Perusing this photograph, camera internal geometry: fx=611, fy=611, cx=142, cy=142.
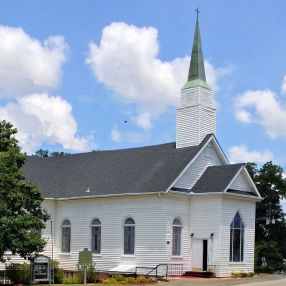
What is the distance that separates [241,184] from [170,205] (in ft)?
16.6

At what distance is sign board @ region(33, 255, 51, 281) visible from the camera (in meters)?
28.9

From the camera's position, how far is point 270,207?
56.2 m

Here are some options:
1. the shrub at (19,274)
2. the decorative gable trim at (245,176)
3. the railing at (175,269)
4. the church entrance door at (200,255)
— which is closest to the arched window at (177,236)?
the railing at (175,269)

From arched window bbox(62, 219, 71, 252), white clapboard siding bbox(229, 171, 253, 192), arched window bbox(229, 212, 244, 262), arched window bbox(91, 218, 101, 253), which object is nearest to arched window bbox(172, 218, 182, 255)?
arched window bbox(229, 212, 244, 262)

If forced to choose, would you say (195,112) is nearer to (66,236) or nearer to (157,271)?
(157,271)

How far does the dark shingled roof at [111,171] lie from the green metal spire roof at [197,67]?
13.2 ft

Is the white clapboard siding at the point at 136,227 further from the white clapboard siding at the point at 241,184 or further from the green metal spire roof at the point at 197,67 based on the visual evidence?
the green metal spire roof at the point at 197,67

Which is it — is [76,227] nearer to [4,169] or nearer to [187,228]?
[187,228]

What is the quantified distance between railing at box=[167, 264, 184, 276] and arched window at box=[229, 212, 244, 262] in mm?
3057

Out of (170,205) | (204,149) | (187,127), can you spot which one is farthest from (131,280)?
(187,127)

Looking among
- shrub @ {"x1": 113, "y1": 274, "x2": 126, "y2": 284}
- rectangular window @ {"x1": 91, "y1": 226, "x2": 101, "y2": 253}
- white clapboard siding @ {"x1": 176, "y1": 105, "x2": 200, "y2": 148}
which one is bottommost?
shrub @ {"x1": 113, "y1": 274, "x2": 126, "y2": 284}

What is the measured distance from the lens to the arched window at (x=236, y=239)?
37406 mm

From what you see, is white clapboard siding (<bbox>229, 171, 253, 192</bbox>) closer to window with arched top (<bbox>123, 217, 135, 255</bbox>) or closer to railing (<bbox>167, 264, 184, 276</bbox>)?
railing (<bbox>167, 264, 184, 276</bbox>)

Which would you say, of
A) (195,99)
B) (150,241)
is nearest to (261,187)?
(195,99)
